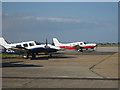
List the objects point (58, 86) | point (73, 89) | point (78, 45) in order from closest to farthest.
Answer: point (73, 89) < point (58, 86) < point (78, 45)

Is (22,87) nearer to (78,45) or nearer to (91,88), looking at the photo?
(91,88)

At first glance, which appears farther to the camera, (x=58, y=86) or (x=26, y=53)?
(x=26, y=53)

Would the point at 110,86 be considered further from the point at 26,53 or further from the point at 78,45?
the point at 78,45

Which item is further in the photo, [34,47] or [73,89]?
[34,47]

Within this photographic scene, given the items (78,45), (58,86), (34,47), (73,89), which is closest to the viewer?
(73,89)

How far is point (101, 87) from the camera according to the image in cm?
793

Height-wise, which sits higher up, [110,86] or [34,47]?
[34,47]

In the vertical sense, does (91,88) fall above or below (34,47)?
below

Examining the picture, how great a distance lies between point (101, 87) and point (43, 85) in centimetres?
277

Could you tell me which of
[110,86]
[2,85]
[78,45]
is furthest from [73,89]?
[78,45]

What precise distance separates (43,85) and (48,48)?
1581 centimetres

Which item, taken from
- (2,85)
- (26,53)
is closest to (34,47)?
(26,53)

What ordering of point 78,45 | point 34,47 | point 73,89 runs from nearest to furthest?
1. point 73,89
2. point 34,47
3. point 78,45

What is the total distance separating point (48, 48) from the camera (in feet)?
78.9
